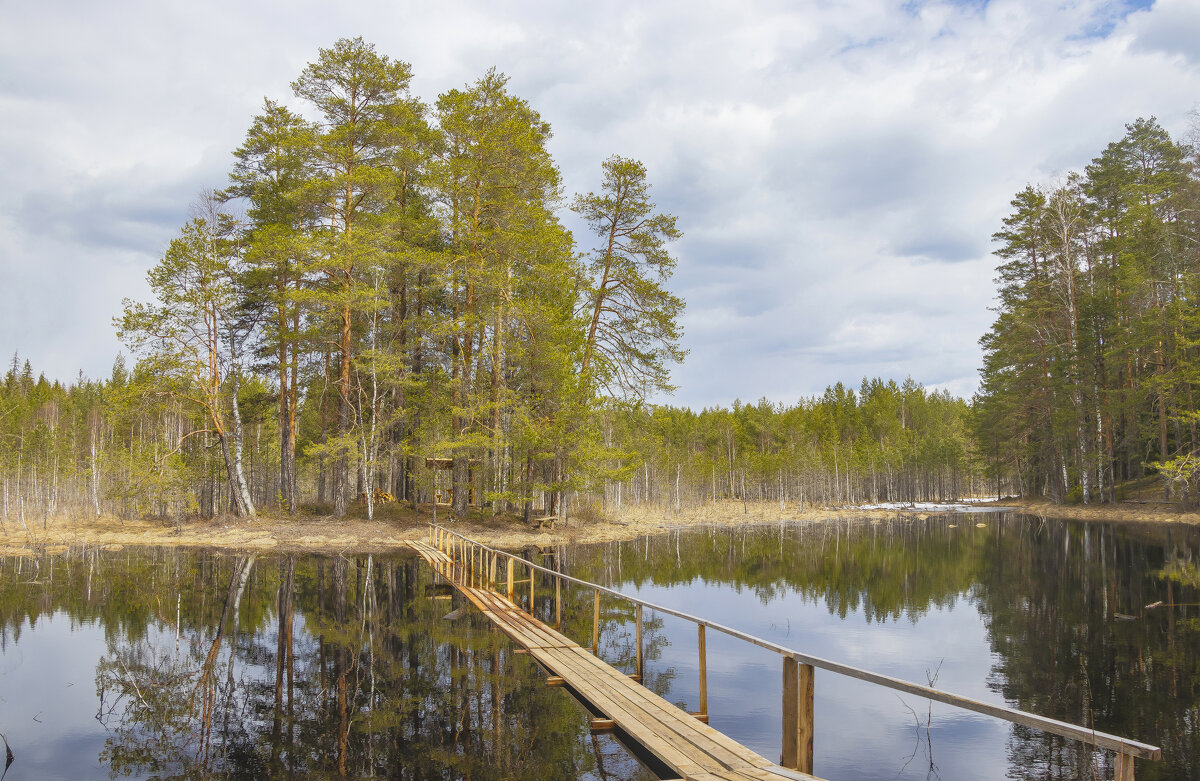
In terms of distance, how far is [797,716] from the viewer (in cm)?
678

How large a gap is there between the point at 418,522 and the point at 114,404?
578 inches

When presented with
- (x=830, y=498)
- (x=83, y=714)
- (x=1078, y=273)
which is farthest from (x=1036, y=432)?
(x=83, y=714)

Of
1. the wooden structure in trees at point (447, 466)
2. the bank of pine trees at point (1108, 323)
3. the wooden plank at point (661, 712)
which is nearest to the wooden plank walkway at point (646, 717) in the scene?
the wooden plank at point (661, 712)

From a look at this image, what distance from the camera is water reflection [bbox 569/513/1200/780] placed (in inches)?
363

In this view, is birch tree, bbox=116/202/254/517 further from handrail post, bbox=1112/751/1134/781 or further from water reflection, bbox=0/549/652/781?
handrail post, bbox=1112/751/1134/781

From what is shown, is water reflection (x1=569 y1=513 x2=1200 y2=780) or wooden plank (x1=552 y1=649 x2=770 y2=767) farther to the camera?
water reflection (x1=569 y1=513 x2=1200 y2=780)

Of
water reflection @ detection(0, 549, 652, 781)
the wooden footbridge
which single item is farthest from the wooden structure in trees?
the wooden footbridge

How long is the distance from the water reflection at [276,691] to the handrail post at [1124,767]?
181 inches

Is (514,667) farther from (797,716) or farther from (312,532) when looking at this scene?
(312,532)

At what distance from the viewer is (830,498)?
91.4 metres

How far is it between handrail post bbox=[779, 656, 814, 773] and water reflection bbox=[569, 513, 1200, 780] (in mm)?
2132

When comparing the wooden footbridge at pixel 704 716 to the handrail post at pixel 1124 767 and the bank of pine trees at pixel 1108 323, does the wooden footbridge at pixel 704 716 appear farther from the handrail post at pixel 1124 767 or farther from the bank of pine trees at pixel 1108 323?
the bank of pine trees at pixel 1108 323

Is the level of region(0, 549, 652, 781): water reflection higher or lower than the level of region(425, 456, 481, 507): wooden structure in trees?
lower

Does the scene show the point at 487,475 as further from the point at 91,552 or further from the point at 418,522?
the point at 91,552
